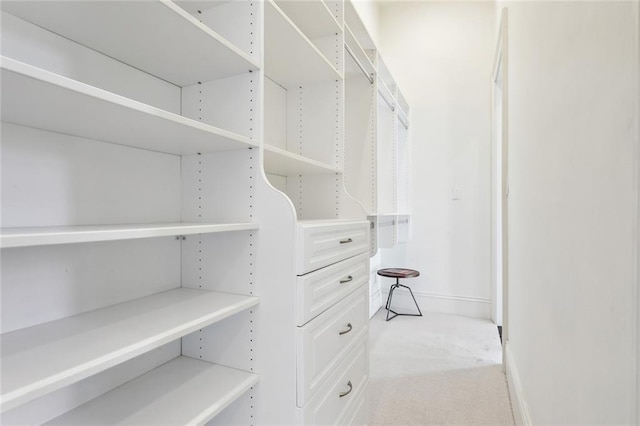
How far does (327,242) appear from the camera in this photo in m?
1.20

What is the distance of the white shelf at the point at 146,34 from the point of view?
0.75 metres

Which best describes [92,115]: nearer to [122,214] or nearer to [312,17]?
[122,214]

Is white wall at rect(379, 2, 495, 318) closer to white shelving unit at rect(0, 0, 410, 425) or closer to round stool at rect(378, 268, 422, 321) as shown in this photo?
round stool at rect(378, 268, 422, 321)

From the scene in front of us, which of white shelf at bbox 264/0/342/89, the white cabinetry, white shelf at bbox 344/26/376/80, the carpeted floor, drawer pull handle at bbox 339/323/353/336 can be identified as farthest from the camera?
white shelf at bbox 344/26/376/80

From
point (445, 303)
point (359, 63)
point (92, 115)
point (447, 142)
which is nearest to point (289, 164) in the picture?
point (92, 115)

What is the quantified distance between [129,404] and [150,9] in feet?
3.25

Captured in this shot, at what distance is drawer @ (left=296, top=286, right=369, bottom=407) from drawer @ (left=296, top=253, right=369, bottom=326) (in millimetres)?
31

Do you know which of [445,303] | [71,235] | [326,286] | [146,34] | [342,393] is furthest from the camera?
[445,303]

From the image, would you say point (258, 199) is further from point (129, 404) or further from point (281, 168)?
point (129, 404)

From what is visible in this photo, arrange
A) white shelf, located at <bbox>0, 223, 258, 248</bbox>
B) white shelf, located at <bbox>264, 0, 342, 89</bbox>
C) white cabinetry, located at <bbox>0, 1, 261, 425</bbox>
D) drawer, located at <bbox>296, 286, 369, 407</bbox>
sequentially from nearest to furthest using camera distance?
white shelf, located at <bbox>0, 223, 258, 248</bbox> → white cabinetry, located at <bbox>0, 1, 261, 425</bbox> → drawer, located at <bbox>296, 286, 369, 407</bbox> → white shelf, located at <bbox>264, 0, 342, 89</bbox>

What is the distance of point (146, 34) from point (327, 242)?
0.81 m

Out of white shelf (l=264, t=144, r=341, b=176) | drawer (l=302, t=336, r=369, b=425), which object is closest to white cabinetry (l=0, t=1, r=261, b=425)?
white shelf (l=264, t=144, r=341, b=176)

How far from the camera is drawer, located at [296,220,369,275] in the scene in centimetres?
104

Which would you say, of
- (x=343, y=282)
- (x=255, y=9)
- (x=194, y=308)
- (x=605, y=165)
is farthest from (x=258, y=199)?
(x=605, y=165)
